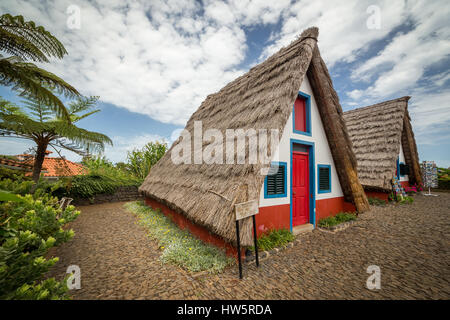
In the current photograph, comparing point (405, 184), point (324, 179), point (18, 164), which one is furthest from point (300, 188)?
point (405, 184)

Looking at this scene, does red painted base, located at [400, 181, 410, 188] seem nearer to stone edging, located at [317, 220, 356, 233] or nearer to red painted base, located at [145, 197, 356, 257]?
red painted base, located at [145, 197, 356, 257]

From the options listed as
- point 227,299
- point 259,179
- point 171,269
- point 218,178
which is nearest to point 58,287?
point 171,269

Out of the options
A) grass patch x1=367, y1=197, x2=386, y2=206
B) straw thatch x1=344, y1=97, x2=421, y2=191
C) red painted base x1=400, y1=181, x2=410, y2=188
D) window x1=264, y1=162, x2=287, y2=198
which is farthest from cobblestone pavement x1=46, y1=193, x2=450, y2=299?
red painted base x1=400, y1=181, x2=410, y2=188

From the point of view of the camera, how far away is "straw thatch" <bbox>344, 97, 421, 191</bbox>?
28.7 feet

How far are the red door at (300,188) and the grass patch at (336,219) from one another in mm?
546

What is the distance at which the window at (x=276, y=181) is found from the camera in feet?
→ 14.8

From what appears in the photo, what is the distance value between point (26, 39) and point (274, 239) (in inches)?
284

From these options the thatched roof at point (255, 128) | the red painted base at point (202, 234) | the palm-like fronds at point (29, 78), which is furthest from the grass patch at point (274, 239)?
the palm-like fronds at point (29, 78)

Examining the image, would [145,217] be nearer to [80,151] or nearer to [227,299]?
[80,151]

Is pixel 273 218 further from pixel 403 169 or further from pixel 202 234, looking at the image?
pixel 403 169

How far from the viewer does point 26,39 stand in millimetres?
3922

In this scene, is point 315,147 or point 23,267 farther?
point 315,147

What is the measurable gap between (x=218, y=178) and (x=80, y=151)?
602 cm

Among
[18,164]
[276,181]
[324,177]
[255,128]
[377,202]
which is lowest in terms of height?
[377,202]
